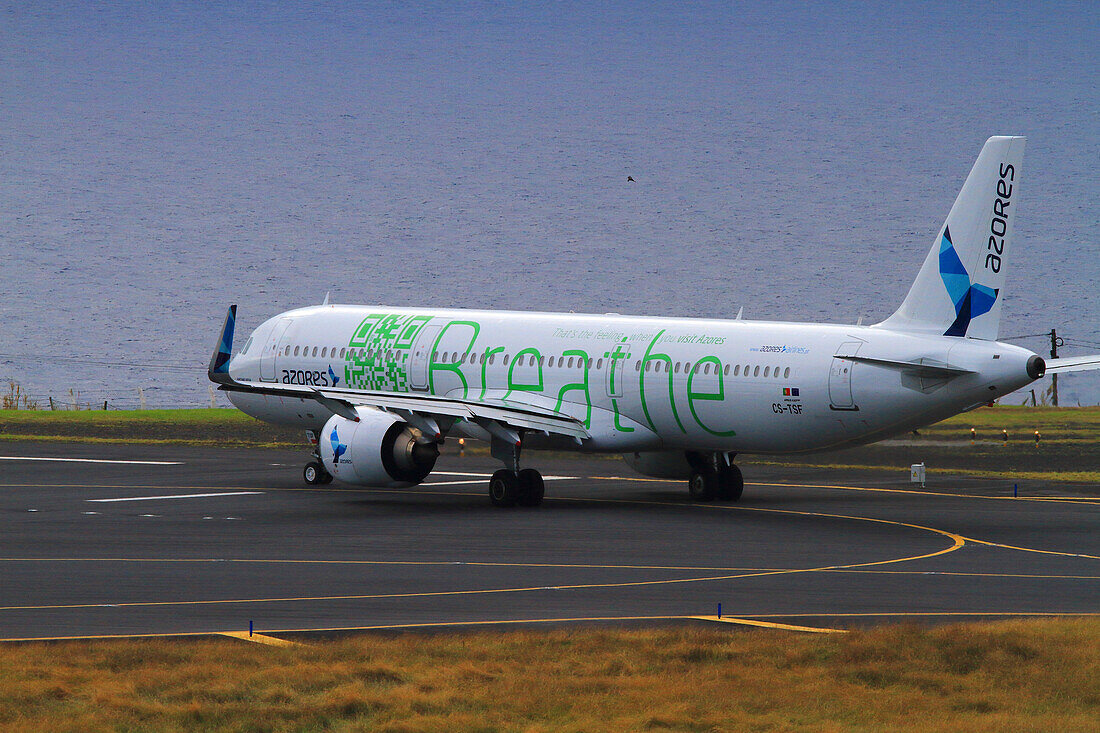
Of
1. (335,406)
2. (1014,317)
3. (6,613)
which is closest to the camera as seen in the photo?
(6,613)

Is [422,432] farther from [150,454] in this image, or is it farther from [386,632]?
[150,454]

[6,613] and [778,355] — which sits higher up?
[778,355]

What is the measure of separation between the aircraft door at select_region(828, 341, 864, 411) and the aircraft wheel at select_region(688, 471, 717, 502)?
567cm

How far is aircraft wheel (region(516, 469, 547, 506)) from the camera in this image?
1468 inches

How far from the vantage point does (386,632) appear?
1858cm

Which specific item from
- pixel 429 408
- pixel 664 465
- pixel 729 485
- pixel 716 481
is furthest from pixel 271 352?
pixel 729 485

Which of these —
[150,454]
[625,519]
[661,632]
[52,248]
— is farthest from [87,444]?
[52,248]

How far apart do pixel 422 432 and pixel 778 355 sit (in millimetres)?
8453

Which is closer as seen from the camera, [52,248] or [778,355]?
[778,355]

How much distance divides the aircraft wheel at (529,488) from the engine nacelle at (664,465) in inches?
143

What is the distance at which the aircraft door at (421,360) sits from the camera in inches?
1650

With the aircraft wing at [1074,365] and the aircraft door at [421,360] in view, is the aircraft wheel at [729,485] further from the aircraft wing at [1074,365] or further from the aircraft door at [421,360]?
the aircraft door at [421,360]

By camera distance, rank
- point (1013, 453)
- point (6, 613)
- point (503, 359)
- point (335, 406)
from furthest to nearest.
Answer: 1. point (1013, 453)
2. point (503, 359)
3. point (335, 406)
4. point (6, 613)

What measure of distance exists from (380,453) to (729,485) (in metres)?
8.83
